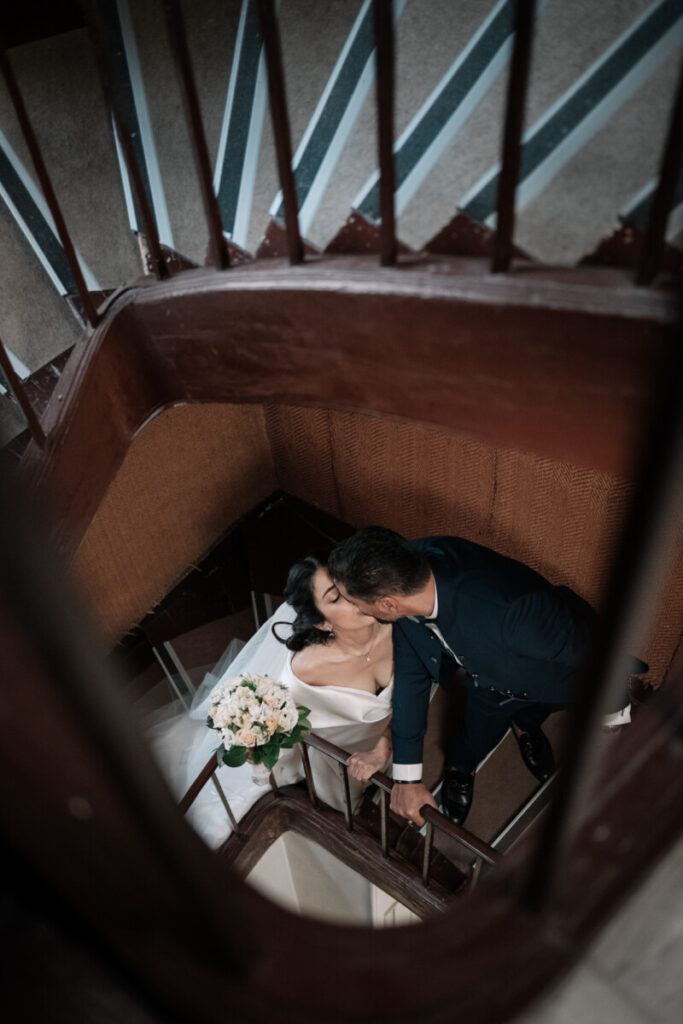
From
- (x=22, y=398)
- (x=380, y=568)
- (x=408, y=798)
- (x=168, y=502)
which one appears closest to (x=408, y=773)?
→ (x=408, y=798)

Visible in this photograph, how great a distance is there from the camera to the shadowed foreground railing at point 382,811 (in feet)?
9.41

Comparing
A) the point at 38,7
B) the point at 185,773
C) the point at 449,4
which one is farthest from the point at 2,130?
the point at 185,773

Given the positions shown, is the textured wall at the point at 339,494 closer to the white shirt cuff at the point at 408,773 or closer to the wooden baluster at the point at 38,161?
the white shirt cuff at the point at 408,773

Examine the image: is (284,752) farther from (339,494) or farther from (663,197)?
(663,197)

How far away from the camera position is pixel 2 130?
→ 308 centimetres

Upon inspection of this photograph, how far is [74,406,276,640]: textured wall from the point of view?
4.15 meters

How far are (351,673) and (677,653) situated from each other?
1.79 meters

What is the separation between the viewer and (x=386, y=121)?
1.41 metres

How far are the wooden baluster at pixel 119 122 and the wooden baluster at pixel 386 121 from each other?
68 cm

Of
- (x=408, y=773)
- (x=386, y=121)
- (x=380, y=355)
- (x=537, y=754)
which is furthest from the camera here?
(x=537, y=754)

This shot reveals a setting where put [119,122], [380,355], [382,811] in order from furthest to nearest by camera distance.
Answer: [382,811], [380,355], [119,122]

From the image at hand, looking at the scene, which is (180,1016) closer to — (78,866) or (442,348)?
(78,866)

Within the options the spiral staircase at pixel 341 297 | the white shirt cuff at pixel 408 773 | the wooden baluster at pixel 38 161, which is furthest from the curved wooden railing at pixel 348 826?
the wooden baluster at pixel 38 161

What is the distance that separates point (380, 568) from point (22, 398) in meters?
1.59
